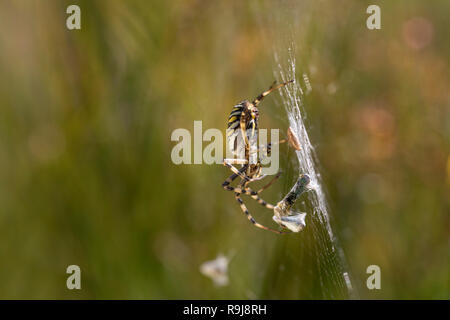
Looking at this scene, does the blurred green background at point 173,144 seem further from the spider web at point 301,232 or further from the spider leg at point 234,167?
the spider leg at point 234,167

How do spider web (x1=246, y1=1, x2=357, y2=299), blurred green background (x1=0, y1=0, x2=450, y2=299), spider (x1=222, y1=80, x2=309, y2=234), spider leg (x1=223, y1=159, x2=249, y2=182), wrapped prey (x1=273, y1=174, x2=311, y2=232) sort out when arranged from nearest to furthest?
1. wrapped prey (x1=273, y1=174, x2=311, y2=232)
2. spider (x1=222, y1=80, x2=309, y2=234)
3. spider web (x1=246, y1=1, x2=357, y2=299)
4. spider leg (x1=223, y1=159, x2=249, y2=182)
5. blurred green background (x1=0, y1=0, x2=450, y2=299)

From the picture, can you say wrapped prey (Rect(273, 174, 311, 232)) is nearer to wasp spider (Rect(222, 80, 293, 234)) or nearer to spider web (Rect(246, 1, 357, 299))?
spider web (Rect(246, 1, 357, 299))

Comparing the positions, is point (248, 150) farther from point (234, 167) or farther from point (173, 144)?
point (173, 144)

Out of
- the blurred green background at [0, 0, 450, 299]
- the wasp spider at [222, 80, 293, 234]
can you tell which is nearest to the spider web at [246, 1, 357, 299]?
the blurred green background at [0, 0, 450, 299]

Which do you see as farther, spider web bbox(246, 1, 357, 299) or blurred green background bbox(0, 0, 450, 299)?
blurred green background bbox(0, 0, 450, 299)

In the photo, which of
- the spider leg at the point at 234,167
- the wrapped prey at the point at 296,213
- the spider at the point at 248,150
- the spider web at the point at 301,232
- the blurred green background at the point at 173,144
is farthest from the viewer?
the blurred green background at the point at 173,144

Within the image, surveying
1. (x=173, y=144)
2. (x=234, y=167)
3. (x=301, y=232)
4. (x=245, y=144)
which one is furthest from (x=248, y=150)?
(x=173, y=144)

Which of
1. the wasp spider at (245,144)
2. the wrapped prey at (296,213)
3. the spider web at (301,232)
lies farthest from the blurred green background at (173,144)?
the wrapped prey at (296,213)
